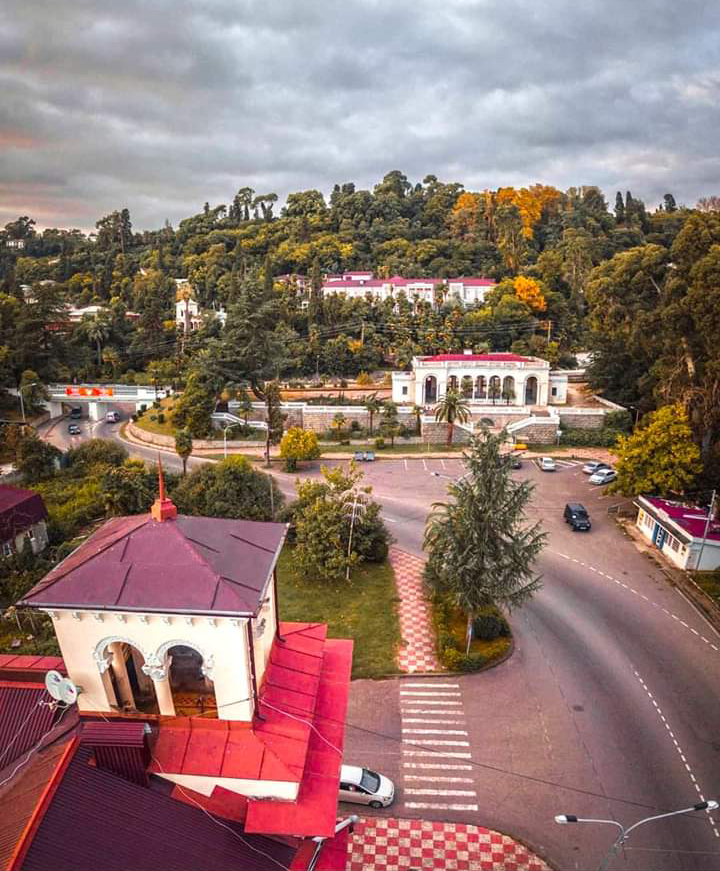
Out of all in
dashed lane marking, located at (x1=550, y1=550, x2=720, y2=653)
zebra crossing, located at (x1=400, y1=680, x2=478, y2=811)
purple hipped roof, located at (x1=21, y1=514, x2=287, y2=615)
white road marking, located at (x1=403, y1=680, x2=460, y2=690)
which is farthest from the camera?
dashed lane marking, located at (x1=550, y1=550, x2=720, y2=653)

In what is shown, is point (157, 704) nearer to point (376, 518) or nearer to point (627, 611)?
point (376, 518)

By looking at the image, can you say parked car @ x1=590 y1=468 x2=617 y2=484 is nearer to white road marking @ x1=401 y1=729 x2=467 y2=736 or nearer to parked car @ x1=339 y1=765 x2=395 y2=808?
white road marking @ x1=401 y1=729 x2=467 y2=736

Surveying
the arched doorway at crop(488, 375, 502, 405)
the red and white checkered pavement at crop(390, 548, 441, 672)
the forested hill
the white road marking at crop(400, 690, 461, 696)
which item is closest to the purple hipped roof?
the white road marking at crop(400, 690, 461, 696)

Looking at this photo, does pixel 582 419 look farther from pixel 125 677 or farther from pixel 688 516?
pixel 125 677

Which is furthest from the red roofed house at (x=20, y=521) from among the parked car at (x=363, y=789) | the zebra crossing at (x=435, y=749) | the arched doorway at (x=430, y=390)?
the arched doorway at (x=430, y=390)

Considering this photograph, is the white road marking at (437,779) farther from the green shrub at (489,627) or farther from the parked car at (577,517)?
the parked car at (577,517)

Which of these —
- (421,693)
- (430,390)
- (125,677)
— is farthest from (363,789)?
(430,390)

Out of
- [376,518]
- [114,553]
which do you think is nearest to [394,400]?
[376,518]
